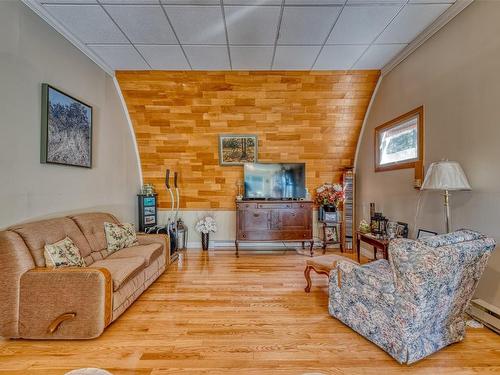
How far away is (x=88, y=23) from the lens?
116 inches

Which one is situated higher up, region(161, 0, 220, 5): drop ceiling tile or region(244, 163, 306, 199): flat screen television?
region(161, 0, 220, 5): drop ceiling tile

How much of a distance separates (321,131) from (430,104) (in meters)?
1.91

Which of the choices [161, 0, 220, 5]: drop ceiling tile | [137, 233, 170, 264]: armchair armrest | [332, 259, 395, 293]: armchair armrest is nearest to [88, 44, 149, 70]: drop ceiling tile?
[161, 0, 220, 5]: drop ceiling tile

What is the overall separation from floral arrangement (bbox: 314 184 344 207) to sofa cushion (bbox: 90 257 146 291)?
336 cm

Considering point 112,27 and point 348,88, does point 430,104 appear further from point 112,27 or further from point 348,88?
point 112,27

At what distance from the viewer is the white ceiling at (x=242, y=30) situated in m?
2.67

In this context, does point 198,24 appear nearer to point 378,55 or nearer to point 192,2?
point 192,2

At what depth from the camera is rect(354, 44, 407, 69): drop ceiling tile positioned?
3463mm

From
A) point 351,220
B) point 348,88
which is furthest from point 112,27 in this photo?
point 351,220

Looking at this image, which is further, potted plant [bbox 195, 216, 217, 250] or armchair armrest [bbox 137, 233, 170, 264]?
potted plant [bbox 195, 216, 217, 250]

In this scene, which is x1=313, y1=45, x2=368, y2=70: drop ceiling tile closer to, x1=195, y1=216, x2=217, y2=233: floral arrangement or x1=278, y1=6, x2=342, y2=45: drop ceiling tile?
x1=278, y1=6, x2=342, y2=45: drop ceiling tile

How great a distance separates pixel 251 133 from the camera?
493cm

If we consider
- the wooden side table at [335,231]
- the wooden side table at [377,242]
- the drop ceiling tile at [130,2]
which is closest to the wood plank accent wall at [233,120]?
the wooden side table at [335,231]

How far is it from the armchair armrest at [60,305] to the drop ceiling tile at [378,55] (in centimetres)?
414
